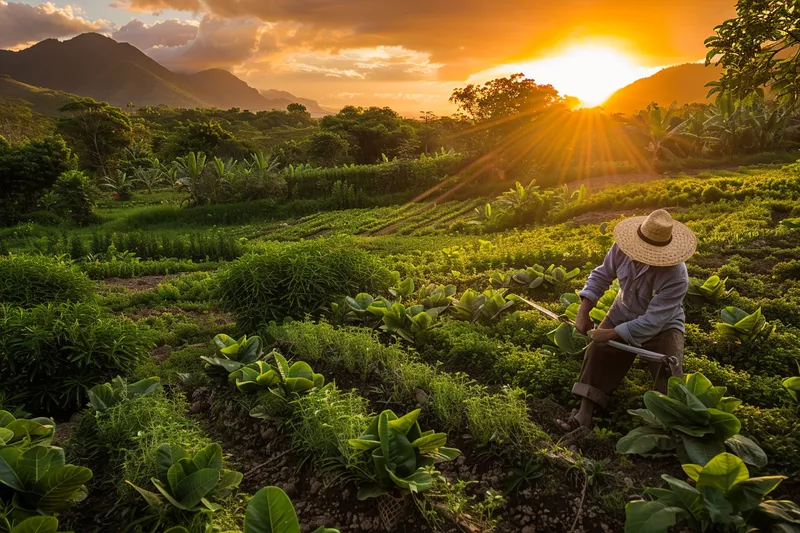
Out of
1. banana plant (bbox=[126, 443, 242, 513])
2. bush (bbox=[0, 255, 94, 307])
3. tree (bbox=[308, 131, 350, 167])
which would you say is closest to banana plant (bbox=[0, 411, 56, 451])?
banana plant (bbox=[126, 443, 242, 513])

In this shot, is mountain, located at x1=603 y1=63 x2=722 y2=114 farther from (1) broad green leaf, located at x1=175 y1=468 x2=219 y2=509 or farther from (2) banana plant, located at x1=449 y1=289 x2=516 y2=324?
(1) broad green leaf, located at x1=175 y1=468 x2=219 y2=509

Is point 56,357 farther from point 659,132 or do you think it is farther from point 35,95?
point 35,95

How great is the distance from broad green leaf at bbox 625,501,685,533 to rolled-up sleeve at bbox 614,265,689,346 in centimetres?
121

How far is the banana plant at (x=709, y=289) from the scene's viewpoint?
187 inches

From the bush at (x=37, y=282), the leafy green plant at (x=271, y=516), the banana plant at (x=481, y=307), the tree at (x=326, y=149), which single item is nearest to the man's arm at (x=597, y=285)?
the banana plant at (x=481, y=307)

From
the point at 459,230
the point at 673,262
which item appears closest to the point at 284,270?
the point at 673,262

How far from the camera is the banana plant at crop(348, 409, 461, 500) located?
8.09 ft

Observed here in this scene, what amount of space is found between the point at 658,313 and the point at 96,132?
1351 inches

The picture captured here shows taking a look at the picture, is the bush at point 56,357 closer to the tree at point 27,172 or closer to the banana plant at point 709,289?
the banana plant at point 709,289

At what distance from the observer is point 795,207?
7.62 m

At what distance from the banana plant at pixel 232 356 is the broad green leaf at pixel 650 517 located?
286 centimetres

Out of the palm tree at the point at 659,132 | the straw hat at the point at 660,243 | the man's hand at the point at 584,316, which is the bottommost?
the man's hand at the point at 584,316

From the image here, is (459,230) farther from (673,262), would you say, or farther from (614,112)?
(614,112)

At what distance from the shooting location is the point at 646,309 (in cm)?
333
